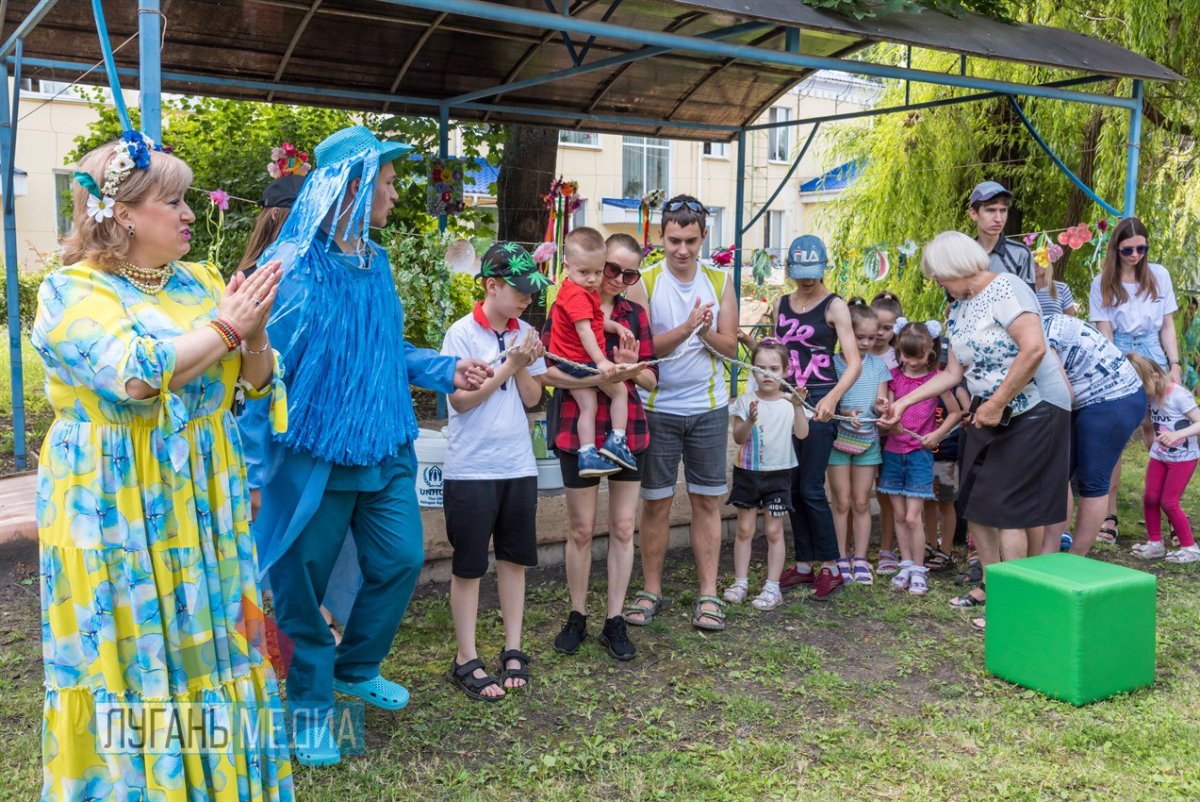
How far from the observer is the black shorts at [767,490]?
16.1ft

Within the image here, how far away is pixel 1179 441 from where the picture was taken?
5.88 meters

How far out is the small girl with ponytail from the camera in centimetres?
529

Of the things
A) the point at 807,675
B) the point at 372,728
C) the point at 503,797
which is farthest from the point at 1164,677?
the point at 372,728

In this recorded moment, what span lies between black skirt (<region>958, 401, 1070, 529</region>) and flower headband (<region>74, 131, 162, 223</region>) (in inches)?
142

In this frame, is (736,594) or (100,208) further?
(736,594)

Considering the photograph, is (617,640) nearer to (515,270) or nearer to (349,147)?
(515,270)

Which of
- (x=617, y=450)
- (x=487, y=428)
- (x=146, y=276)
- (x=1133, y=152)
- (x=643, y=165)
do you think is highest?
(x=643, y=165)

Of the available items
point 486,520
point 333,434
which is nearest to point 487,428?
point 486,520

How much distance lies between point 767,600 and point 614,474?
1.23 m

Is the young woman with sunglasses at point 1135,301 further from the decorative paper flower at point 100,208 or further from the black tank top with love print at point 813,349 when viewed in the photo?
the decorative paper flower at point 100,208

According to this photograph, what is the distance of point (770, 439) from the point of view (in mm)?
4871

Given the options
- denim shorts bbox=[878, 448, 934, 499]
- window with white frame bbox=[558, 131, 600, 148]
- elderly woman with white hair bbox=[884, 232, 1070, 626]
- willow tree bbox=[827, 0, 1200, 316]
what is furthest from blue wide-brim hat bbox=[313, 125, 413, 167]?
window with white frame bbox=[558, 131, 600, 148]

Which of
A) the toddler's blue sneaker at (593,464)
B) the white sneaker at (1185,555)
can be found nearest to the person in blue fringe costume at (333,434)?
the toddler's blue sneaker at (593,464)

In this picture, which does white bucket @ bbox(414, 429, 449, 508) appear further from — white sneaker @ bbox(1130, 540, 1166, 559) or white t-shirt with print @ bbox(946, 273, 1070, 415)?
white sneaker @ bbox(1130, 540, 1166, 559)
